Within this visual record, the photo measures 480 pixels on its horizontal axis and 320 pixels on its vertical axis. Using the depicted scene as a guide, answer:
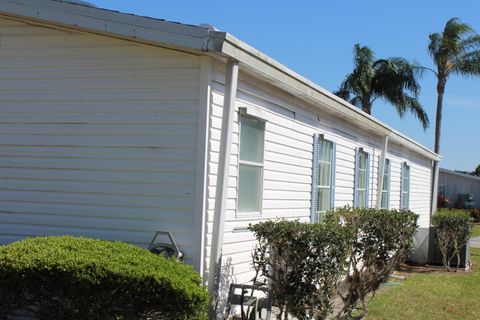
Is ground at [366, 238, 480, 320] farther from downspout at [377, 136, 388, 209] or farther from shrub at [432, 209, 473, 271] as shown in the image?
downspout at [377, 136, 388, 209]

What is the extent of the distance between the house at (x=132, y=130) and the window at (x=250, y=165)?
13mm

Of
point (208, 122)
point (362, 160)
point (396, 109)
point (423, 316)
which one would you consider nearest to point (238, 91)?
point (208, 122)

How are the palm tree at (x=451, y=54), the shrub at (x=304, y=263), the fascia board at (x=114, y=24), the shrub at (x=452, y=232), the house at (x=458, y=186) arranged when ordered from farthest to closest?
the house at (x=458, y=186), the palm tree at (x=451, y=54), the shrub at (x=452, y=232), the shrub at (x=304, y=263), the fascia board at (x=114, y=24)

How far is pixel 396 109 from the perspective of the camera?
3294 cm

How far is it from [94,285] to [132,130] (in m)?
2.04

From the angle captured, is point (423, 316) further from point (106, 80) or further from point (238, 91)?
point (106, 80)

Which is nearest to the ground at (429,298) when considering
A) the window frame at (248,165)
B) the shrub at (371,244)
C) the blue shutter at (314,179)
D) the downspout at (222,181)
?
the shrub at (371,244)

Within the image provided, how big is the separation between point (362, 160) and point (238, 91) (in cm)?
637

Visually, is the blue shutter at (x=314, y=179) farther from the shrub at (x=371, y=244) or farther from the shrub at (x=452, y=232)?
the shrub at (x=452, y=232)

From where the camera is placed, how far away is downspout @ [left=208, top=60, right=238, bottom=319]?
239 inches

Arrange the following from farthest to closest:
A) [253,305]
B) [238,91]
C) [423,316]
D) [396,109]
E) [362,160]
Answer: [396,109] < [362,160] < [423,316] < [238,91] < [253,305]

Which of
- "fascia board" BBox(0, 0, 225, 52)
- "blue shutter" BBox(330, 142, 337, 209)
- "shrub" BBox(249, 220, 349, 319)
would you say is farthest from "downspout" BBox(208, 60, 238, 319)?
"blue shutter" BBox(330, 142, 337, 209)

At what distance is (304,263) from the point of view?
5.95 metres

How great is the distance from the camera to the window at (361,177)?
39.8ft
